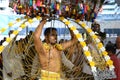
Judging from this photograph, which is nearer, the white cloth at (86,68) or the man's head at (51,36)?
the man's head at (51,36)

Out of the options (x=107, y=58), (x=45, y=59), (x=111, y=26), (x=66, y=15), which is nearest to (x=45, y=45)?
(x=45, y=59)

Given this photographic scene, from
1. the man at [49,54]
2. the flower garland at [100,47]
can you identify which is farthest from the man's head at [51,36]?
the flower garland at [100,47]

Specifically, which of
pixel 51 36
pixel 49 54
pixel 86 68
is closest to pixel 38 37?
pixel 51 36

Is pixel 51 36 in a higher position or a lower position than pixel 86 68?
higher

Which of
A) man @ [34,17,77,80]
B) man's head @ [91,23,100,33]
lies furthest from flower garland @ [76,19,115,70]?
man's head @ [91,23,100,33]

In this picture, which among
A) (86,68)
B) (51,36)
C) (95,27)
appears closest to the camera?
(51,36)

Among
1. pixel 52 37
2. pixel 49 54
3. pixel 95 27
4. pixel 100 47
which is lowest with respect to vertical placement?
pixel 95 27

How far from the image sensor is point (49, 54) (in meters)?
4.75

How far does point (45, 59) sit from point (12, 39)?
0.49 m

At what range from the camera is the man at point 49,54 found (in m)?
4.64

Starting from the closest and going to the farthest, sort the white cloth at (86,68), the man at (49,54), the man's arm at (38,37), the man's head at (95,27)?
the man's arm at (38,37) < the man at (49,54) < the white cloth at (86,68) < the man's head at (95,27)

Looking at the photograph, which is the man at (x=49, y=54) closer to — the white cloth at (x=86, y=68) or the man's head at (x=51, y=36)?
the man's head at (x=51, y=36)

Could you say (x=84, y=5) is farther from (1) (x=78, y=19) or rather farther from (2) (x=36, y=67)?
(2) (x=36, y=67)

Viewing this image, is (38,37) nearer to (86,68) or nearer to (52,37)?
(52,37)
